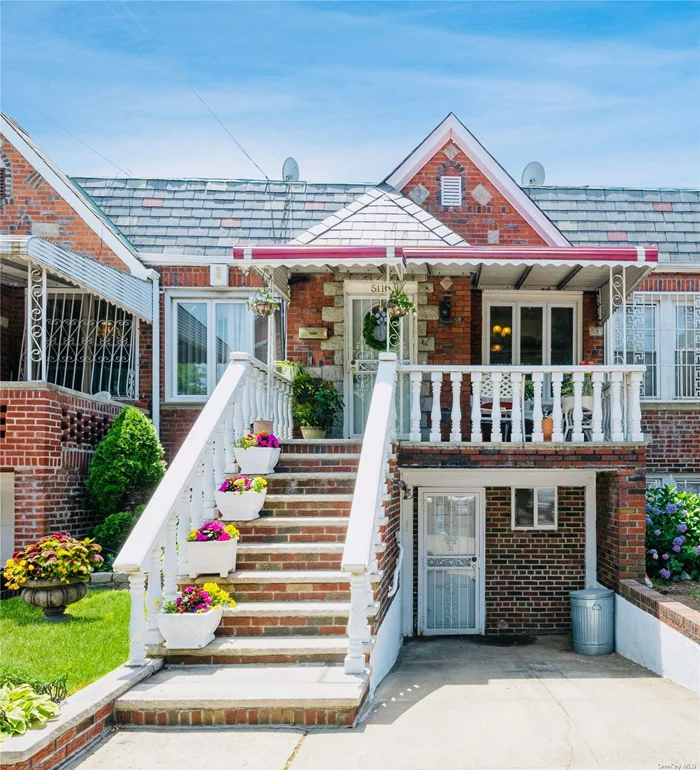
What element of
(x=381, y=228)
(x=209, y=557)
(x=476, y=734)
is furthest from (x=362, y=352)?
(x=476, y=734)

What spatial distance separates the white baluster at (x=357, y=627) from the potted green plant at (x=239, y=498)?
2.28 metres

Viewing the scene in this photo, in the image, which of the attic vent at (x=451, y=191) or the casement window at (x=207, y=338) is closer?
the casement window at (x=207, y=338)

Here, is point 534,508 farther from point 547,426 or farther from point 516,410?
point 516,410

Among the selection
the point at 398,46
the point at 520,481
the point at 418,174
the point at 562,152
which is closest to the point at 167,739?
the point at 520,481

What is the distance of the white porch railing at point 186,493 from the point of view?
7258 millimetres

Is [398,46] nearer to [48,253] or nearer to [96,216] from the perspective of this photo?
[48,253]

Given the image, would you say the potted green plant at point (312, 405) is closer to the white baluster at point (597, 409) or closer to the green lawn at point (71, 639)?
the green lawn at point (71, 639)

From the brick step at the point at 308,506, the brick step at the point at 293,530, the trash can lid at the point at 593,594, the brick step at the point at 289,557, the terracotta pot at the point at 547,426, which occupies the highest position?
the terracotta pot at the point at 547,426

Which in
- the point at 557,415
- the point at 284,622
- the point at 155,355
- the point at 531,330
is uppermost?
the point at 531,330

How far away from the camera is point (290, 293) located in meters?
13.6

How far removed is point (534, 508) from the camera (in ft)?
43.0

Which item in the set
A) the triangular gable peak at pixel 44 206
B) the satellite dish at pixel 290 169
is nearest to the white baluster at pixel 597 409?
the triangular gable peak at pixel 44 206

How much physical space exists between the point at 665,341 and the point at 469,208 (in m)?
3.79

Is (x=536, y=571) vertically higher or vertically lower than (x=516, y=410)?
lower
